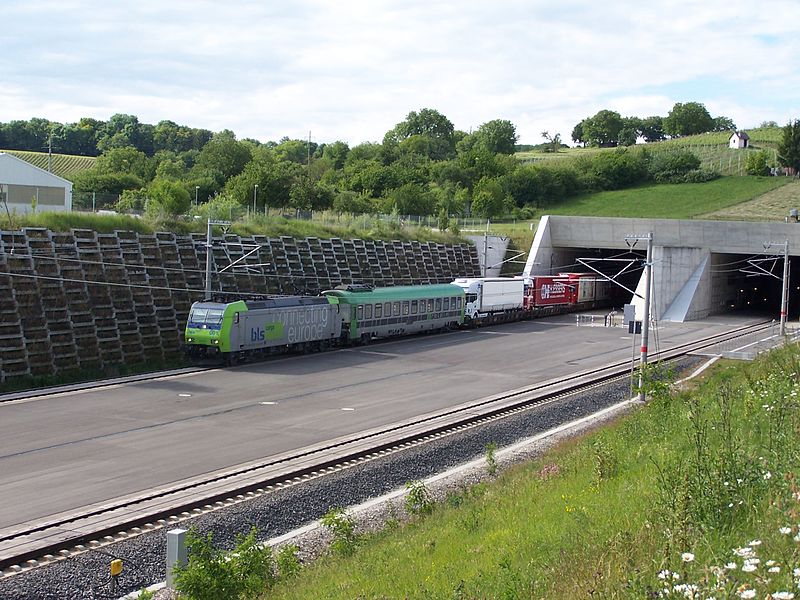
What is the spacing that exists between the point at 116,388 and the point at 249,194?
42.9m

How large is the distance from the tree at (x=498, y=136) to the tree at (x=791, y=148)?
188 feet

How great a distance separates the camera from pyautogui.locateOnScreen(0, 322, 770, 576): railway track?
15039mm

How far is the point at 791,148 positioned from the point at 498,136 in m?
61.2

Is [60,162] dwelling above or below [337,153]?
below

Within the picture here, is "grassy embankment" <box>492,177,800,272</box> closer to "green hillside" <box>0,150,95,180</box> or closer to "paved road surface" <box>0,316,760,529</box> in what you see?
"green hillside" <box>0,150,95,180</box>

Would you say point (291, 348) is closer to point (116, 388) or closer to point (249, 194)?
point (116, 388)

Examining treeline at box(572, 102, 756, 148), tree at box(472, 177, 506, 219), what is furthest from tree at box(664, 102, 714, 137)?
tree at box(472, 177, 506, 219)

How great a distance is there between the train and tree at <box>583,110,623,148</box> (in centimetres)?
13799

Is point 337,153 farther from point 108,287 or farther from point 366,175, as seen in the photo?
point 108,287

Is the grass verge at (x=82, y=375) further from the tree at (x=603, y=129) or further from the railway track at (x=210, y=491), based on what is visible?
the tree at (x=603, y=129)

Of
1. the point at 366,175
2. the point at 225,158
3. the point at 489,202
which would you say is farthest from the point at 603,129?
the point at 225,158

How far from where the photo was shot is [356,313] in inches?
1732

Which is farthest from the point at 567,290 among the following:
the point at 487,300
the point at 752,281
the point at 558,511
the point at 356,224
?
the point at 558,511

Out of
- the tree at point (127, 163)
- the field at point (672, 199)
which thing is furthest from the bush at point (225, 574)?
the field at point (672, 199)
